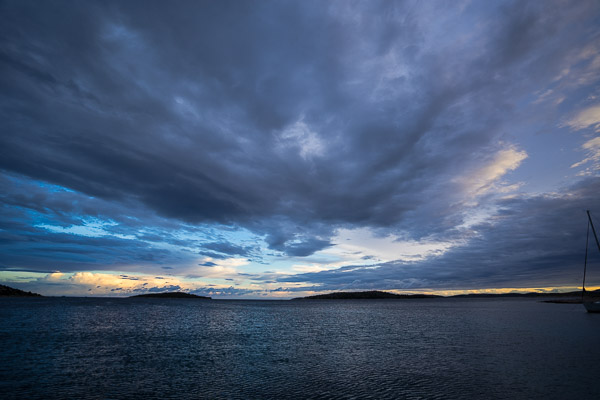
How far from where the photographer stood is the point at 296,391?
23.8 meters

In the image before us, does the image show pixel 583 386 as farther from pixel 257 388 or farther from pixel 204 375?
pixel 204 375

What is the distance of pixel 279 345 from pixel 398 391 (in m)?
26.7

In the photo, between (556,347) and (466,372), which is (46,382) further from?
(556,347)

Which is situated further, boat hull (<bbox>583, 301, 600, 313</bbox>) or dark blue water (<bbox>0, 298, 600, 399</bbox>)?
boat hull (<bbox>583, 301, 600, 313</bbox>)

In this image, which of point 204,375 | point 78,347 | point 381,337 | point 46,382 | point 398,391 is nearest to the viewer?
point 398,391

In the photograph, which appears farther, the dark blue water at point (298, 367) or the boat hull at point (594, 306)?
the boat hull at point (594, 306)

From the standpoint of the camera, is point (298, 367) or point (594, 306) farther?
point (594, 306)

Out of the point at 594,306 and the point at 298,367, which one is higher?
the point at 594,306

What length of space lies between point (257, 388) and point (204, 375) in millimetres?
7335

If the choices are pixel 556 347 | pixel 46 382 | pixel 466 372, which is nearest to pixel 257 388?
pixel 46 382

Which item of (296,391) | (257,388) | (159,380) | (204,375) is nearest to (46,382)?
(159,380)

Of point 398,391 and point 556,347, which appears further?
point 556,347

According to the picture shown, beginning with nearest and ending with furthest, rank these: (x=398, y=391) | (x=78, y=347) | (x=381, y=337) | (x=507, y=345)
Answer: (x=398, y=391)
(x=78, y=347)
(x=507, y=345)
(x=381, y=337)

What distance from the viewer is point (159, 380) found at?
89.2 feet
